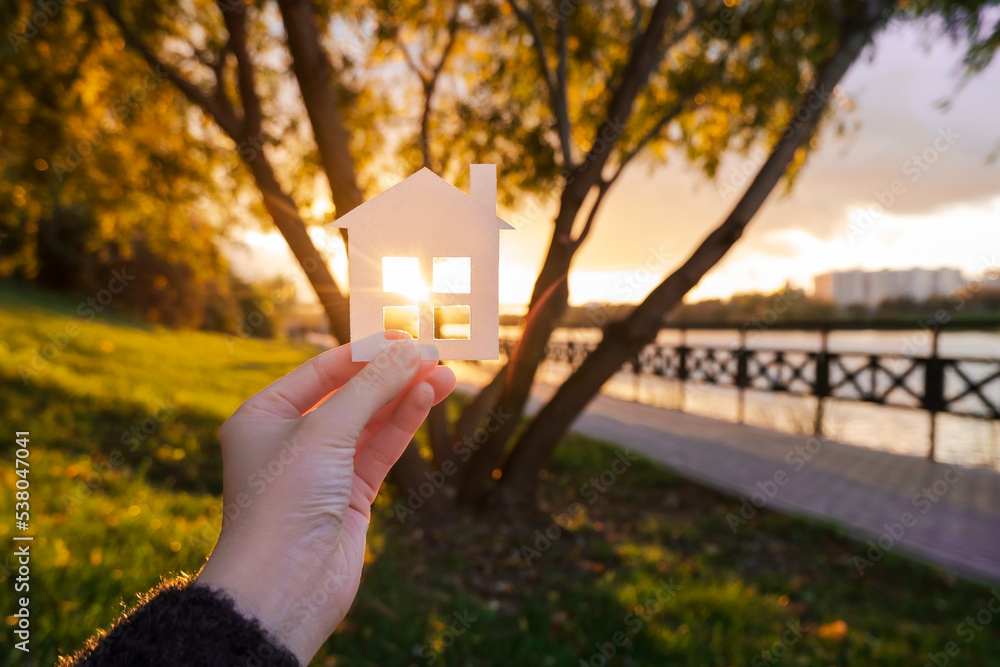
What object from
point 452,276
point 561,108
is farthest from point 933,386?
point 452,276

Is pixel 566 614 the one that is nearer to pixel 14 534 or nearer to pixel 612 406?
pixel 14 534

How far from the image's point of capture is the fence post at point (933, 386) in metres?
7.77

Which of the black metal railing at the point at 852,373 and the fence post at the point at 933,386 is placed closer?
the black metal railing at the point at 852,373

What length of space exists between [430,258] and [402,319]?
43 cm

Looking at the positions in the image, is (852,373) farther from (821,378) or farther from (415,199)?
(415,199)

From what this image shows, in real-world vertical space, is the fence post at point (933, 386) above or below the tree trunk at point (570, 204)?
below

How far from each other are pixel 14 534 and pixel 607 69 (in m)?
6.31

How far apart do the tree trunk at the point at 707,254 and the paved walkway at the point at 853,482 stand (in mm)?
2658

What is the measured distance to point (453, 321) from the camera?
1718 mm

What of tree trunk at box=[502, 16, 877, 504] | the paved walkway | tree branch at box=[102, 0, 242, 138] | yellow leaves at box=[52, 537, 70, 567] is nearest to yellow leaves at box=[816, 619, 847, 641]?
the paved walkway

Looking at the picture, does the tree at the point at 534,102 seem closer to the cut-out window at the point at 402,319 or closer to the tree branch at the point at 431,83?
the tree branch at the point at 431,83

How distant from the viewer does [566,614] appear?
3.58m

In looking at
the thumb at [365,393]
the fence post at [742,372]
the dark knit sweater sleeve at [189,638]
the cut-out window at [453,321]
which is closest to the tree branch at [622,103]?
the cut-out window at [453,321]

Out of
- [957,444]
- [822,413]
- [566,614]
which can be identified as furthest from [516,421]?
[957,444]
